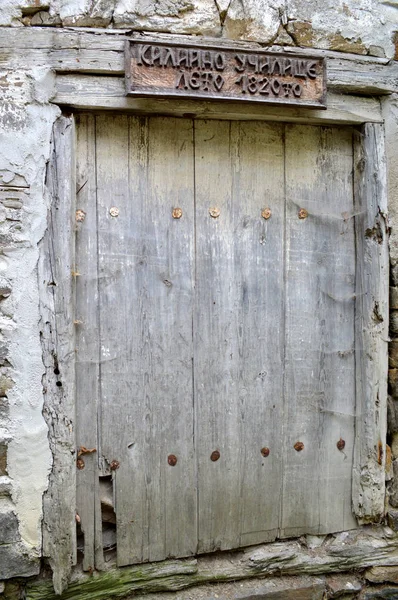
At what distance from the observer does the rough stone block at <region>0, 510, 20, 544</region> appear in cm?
200

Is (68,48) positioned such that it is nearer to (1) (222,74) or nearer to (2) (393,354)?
(1) (222,74)

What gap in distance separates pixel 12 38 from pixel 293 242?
49.8 inches

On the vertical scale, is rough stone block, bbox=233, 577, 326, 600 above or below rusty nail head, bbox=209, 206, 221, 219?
below

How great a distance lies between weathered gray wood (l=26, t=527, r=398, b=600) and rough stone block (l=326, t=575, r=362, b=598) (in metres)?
0.03

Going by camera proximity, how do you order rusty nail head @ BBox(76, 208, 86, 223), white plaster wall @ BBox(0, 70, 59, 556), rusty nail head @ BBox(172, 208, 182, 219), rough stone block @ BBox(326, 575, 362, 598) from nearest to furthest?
white plaster wall @ BBox(0, 70, 59, 556)
rusty nail head @ BBox(76, 208, 86, 223)
rusty nail head @ BBox(172, 208, 182, 219)
rough stone block @ BBox(326, 575, 362, 598)

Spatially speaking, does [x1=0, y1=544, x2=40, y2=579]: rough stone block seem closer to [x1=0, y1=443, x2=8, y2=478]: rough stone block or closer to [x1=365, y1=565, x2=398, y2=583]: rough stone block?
[x1=0, y1=443, x2=8, y2=478]: rough stone block

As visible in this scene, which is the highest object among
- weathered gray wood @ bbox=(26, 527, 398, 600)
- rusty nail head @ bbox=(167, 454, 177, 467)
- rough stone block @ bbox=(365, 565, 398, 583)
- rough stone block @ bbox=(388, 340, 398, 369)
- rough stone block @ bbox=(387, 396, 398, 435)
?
rough stone block @ bbox=(388, 340, 398, 369)

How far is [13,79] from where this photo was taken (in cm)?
200

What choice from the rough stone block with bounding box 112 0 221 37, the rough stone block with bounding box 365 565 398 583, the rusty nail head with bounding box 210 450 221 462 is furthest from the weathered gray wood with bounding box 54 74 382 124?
the rough stone block with bounding box 365 565 398 583

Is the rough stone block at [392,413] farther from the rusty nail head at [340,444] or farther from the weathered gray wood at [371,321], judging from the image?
the rusty nail head at [340,444]

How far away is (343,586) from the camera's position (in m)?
2.39

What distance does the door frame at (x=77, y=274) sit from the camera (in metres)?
2.05

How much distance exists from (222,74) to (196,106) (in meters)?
0.14

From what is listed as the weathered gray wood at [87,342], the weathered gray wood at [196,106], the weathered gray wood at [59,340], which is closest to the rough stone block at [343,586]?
the weathered gray wood at [87,342]
